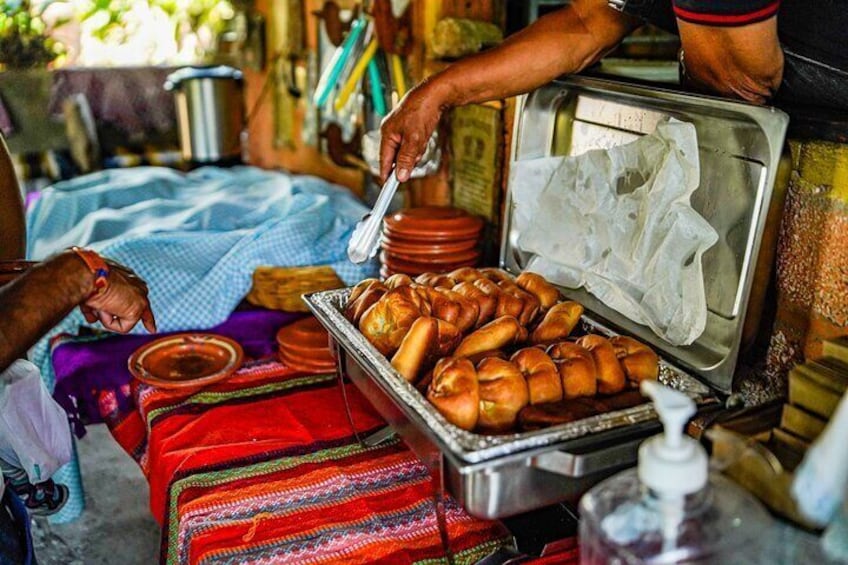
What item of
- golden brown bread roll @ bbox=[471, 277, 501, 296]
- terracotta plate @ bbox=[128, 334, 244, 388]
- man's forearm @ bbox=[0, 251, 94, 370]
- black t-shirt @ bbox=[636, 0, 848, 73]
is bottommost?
terracotta plate @ bbox=[128, 334, 244, 388]

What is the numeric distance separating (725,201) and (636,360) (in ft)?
1.05

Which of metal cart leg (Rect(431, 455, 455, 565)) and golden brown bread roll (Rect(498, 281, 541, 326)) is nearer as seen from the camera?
metal cart leg (Rect(431, 455, 455, 565))

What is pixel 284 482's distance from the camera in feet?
4.84

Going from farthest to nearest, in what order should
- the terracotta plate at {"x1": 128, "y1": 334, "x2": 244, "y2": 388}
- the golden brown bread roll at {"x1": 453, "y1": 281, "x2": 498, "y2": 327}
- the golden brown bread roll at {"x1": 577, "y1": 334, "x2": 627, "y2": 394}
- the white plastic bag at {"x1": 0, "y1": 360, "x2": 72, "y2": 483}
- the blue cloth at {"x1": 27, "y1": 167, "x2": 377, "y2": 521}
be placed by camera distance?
the blue cloth at {"x1": 27, "y1": 167, "x2": 377, "y2": 521} → the terracotta plate at {"x1": 128, "y1": 334, "x2": 244, "y2": 388} → the white plastic bag at {"x1": 0, "y1": 360, "x2": 72, "y2": 483} → the golden brown bread roll at {"x1": 453, "y1": 281, "x2": 498, "y2": 327} → the golden brown bread roll at {"x1": 577, "y1": 334, "x2": 627, "y2": 394}

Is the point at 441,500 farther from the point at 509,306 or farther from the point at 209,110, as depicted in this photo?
the point at 209,110

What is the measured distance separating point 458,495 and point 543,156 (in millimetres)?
1015

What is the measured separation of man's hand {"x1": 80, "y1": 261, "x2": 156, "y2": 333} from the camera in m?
1.49

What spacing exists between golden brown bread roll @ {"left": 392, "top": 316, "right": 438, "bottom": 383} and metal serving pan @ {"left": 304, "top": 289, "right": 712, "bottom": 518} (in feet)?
0.12

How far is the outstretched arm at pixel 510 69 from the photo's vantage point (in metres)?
1.65

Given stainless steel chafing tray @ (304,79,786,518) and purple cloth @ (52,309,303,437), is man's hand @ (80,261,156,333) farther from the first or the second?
purple cloth @ (52,309,303,437)

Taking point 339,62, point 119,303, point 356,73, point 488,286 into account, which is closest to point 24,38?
point 339,62

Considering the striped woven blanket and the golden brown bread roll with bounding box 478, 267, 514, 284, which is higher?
the golden brown bread roll with bounding box 478, 267, 514, 284

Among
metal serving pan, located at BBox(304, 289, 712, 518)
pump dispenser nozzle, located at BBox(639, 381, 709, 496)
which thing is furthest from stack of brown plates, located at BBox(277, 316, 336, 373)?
pump dispenser nozzle, located at BBox(639, 381, 709, 496)

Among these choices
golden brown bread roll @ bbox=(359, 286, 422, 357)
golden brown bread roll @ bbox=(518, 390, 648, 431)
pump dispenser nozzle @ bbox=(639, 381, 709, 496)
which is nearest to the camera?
pump dispenser nozzle @ bbox=(639, 381, 709, 496)
